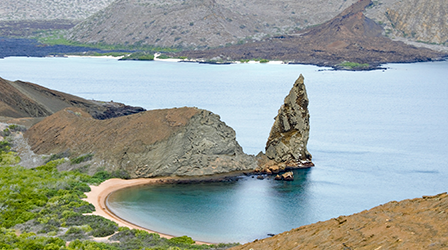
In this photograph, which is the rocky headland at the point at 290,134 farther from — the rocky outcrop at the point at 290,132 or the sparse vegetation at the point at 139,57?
the sparse vegetation at the point at 139,57

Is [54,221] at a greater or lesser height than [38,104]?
lesser

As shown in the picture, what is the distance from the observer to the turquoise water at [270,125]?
129 feet

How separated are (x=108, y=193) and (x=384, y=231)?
25.9m

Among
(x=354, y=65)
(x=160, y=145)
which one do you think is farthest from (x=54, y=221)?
(x=354, y=65)

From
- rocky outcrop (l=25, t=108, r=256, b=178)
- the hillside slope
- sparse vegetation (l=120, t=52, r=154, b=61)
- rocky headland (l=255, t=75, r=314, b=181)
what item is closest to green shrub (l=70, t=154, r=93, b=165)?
rocky outcrop (l=25, t=108, r=256, b=178)

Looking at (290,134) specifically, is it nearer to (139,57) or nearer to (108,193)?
(108,193)

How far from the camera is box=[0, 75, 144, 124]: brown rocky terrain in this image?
6788 centimetres

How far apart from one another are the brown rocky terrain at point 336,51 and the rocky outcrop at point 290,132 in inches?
4832

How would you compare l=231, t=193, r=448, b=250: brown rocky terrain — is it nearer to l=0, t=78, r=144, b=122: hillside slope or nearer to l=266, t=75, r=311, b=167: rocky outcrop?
l=266, t=75, r=311, b=167: rocky outcrop

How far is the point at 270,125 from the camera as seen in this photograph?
76.8 m

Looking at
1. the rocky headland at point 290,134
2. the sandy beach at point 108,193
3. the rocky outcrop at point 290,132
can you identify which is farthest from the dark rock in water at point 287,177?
the sandy beach at point 108,193

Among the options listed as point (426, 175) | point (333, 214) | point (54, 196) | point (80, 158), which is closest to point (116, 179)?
point (80, 158)

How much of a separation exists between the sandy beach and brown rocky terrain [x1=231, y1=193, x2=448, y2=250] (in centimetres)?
1108

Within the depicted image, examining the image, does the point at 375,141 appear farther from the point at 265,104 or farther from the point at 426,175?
the point at 265,104
